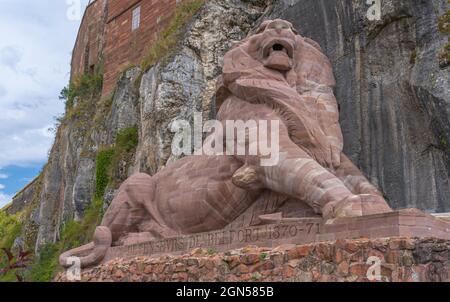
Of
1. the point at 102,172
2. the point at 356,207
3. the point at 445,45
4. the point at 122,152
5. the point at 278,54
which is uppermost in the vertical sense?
the point at 122,152

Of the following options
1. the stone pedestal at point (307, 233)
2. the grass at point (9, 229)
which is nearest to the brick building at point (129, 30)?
the grass at point (9, 229)

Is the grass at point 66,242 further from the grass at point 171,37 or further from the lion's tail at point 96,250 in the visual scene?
the lion's tail at point 96,250

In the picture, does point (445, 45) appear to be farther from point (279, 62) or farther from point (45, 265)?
point (45, 265)

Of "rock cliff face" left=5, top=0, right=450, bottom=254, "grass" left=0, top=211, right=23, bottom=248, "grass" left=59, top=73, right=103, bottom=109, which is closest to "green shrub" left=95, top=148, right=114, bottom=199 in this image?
"grass" left=59, top=73, right=103, bottom=109

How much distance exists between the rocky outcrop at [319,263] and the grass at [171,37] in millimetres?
11189

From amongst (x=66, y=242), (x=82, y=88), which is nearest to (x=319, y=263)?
(x=66, y=242)

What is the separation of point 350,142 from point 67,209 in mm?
17586

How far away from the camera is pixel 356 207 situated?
240 inches

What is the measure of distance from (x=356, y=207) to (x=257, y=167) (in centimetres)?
149

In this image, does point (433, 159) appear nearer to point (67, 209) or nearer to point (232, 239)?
point (232, 239)

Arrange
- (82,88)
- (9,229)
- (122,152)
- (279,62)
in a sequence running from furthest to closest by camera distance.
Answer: (9,229)
(82,88)
(122,152)
(279,62)
